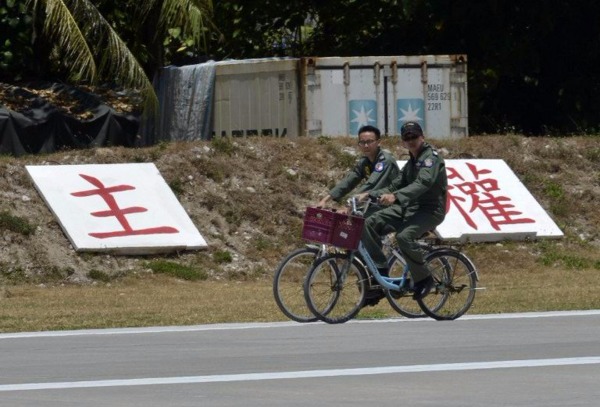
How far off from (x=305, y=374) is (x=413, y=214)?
4306 millimetres

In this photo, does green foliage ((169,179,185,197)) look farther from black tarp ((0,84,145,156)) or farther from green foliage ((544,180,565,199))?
green foliage ((544,180,565,199))

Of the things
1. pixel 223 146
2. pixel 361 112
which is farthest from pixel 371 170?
pixel 361 112

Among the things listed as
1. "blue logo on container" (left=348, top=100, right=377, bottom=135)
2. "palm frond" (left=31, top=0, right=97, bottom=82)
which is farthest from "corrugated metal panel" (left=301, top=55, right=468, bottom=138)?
"palm frond" (left=31, top=0, right=97, bottom=82)

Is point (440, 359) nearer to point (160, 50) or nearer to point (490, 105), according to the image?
point (160, 50)

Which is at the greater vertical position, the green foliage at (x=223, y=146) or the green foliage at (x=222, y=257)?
the green foliage at (x=223, y=146)

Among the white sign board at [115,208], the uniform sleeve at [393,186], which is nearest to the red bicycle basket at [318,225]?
the uniform sleeve at [393,186]

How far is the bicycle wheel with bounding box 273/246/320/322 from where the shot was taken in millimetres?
13703

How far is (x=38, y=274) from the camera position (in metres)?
21.3

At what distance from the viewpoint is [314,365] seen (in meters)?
10.2

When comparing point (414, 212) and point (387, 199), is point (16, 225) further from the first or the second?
point (387, 199)

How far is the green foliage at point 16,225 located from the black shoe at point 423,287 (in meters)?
9.52

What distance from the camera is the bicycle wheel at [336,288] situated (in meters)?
13.7

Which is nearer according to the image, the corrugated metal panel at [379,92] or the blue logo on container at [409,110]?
the corrugated metal panel at [379,92]

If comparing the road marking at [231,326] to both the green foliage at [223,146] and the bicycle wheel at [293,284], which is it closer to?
the bicycle wheel at [293,284]
